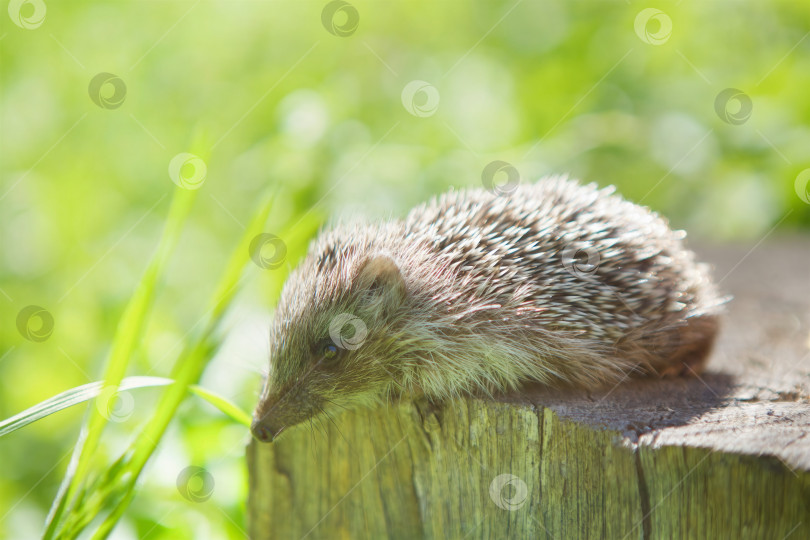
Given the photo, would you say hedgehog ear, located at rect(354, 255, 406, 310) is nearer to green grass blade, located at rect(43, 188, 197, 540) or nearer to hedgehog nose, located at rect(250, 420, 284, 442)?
hedgehog nose, located at rect(250, 420, 284, 442)

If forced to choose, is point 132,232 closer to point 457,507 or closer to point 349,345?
point 349,345

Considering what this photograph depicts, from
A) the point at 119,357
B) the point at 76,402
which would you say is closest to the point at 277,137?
the point at 119,357

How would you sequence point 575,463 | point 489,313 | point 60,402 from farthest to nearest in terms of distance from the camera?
point 489,313
point 60,402
point 575,463

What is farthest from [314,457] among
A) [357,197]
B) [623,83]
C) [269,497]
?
[623,83]

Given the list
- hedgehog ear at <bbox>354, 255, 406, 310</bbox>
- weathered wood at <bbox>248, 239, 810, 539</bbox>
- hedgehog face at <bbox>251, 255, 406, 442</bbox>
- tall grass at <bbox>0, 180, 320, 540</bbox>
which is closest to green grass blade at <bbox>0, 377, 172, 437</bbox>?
tall grass at <bbox>0, 180, 320, 540</bbox>

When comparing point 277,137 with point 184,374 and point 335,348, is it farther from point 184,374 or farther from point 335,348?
point 184,374

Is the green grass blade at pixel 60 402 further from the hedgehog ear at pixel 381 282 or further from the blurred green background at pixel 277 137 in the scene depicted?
the hedgehog ear at pixel 381 282
